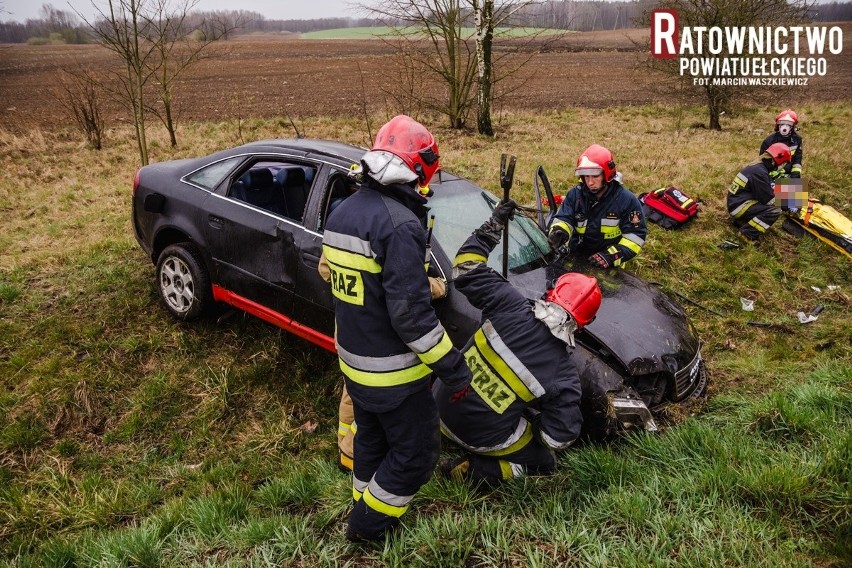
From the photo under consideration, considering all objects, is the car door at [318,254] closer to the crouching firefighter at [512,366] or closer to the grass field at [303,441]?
the grass field at [303,441]

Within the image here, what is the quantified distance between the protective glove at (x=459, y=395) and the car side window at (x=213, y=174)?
9.33 feet

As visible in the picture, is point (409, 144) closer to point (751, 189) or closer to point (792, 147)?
point (751, 189)

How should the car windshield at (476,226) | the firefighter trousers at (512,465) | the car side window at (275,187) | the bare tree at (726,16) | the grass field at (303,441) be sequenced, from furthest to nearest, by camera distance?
1. the bare tree at (726,16)
2. the car side window at (275,187)
3. the car windshield at (476,226)
4. the firefighter trousers at (512,465)
5. the grass field at (303,441)

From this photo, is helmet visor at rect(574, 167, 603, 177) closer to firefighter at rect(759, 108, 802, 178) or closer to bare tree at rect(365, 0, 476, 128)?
firefighter at rect(759, 108, 802, 178)

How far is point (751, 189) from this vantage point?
7164mm

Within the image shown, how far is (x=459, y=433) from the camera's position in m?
2.94

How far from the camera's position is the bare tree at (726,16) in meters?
13.0

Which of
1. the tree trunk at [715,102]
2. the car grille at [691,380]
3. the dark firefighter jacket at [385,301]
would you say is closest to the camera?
the dark firefighter jacket at [385,301]

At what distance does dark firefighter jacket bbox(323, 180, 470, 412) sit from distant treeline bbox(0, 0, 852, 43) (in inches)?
363

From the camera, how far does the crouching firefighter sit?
269 cm

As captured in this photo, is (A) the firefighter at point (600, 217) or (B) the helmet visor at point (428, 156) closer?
(B) the helmet visor at point (428, 156)

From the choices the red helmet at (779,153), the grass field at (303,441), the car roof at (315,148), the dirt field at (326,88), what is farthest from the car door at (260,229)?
the dirt field at (326,88)

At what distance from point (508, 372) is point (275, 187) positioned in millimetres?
2838

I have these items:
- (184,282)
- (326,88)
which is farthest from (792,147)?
(326,88)
